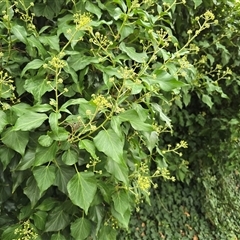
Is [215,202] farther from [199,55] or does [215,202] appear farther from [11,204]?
[11,204]


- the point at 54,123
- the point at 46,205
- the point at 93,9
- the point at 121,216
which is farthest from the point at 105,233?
the point at 93,9

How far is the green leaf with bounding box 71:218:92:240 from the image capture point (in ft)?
4.69

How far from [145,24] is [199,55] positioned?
145cm

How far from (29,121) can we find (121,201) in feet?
1.75

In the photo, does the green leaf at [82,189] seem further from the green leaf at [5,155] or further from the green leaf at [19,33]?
the green leaf at [19,33]

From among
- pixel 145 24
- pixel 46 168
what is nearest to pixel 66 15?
pixel 145 24

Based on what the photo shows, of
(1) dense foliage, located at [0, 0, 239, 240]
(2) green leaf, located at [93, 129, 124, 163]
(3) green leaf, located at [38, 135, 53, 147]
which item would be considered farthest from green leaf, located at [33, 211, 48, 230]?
(2) green leaf, located at [93, 129, 124, 163]

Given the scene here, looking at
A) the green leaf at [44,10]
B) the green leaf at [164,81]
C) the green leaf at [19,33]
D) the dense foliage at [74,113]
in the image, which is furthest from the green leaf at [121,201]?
the green leaf at [44,10]

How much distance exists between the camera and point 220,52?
286cm

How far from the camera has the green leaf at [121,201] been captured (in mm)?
1418

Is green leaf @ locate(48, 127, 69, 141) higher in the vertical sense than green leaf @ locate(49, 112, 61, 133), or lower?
lower

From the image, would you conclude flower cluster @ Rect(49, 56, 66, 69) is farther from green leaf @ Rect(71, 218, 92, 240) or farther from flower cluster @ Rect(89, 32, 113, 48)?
green leaf @ Rect(71, 218, 92, 240)

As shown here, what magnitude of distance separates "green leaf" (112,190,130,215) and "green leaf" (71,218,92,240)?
16cm

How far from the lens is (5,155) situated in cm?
137
